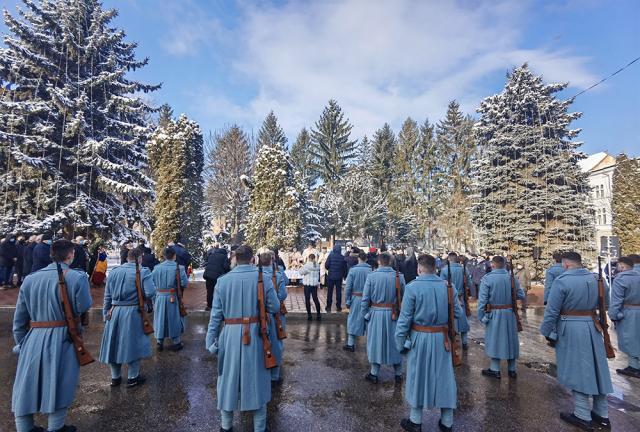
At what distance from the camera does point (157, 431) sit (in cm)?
423

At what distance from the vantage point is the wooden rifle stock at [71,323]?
13.0ft

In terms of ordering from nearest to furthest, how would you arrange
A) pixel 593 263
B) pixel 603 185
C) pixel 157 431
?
1. pixel 157 431
2. pixel 593 263
3. pixel 603 185

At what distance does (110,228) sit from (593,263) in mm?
28717

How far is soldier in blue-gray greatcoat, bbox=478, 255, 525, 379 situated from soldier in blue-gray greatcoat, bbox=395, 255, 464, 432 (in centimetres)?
241

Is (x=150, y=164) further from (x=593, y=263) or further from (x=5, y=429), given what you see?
(x=593, y=263)

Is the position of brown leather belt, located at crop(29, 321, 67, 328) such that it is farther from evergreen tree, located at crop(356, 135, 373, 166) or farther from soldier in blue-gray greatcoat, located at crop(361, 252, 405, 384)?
evergreen tree, located at crop(356, 135, 373, 166)

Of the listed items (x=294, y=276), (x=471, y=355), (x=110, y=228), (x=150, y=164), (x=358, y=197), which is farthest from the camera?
(x=358, y=197)

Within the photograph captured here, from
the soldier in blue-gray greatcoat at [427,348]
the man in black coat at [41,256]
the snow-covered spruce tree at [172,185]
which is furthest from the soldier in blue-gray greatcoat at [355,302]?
the snow-covered spruce tree at [172,185]

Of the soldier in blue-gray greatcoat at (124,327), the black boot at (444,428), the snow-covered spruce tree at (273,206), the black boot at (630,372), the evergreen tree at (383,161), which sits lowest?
the black boot at (630,372)

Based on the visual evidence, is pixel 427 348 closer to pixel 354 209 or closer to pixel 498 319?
pixel 498 319

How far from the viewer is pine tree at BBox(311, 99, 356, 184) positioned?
47.1m

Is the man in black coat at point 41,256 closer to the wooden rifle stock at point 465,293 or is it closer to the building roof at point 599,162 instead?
the wooden rifle stock at point 465,293

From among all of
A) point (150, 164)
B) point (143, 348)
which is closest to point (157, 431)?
point (143, 348)

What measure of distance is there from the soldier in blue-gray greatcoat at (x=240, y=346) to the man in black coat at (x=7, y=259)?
13637 millimetres
